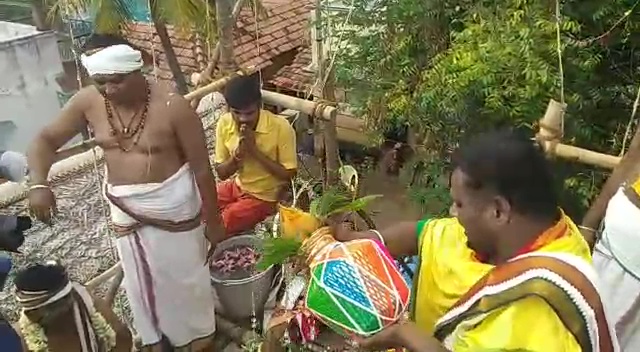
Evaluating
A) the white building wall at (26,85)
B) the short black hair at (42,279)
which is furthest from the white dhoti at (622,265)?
the white building wall at (26,85)

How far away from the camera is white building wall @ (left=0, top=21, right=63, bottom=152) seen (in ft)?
26.2

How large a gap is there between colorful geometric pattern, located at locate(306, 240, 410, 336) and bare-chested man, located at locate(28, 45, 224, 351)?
1166mm

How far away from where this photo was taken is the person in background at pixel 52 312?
85.7 inches

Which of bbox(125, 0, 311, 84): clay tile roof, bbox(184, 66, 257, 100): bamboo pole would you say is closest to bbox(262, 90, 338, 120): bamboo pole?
bbox(184, 66, 257, 100): bamboo pole

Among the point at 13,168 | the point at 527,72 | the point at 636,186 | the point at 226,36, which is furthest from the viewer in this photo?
the point at 527,72

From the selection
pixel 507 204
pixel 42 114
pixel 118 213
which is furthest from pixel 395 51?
pixel 42 114

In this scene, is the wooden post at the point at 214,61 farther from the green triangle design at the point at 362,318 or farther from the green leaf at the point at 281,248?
the green triangle design at the point at 362,318

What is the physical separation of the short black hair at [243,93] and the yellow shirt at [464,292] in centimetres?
175

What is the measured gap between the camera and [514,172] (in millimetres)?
1641

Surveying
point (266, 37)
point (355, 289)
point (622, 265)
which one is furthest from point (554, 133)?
point (266, 37)

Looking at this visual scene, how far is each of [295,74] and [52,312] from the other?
617 cm

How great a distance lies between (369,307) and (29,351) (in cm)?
104

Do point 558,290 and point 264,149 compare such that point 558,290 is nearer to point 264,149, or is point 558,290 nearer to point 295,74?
point 264,149

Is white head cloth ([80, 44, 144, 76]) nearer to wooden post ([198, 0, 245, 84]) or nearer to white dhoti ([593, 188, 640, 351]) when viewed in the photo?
wooden post ([198, 0, 245, 84])
